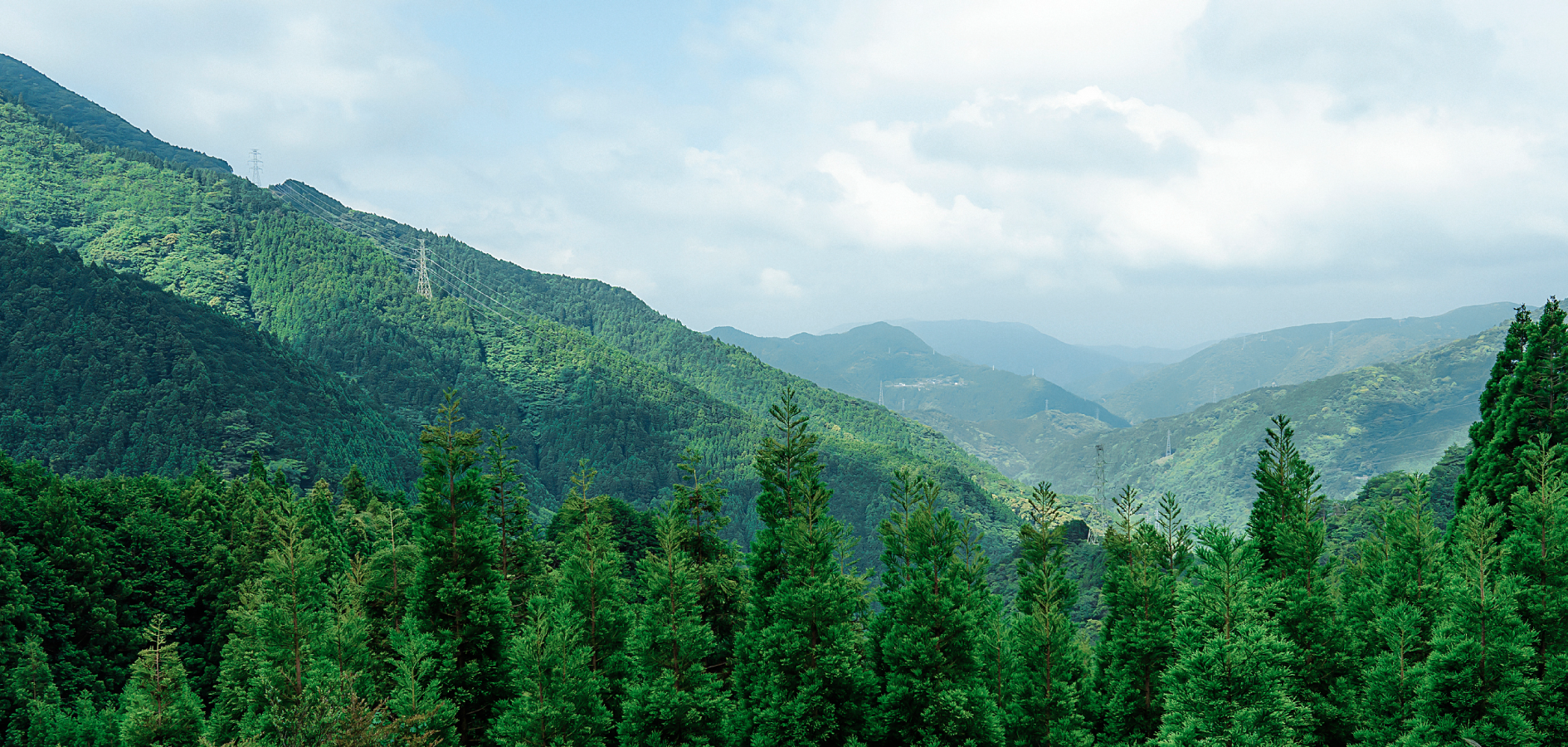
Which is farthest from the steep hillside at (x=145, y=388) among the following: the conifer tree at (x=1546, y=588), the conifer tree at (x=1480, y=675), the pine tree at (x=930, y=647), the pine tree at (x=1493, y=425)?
the conifer tree at (x=1546, y=588)

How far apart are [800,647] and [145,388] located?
150437mm

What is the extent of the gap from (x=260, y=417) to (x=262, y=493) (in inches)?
2862

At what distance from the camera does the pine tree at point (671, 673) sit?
33.3 meters

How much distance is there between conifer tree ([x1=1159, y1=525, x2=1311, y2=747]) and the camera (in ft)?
89.8

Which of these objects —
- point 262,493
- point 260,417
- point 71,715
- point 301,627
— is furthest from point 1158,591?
point 260,417

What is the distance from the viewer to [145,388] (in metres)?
140

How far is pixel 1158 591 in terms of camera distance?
41.4 m

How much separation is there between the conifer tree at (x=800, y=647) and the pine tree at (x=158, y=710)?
2337 cm

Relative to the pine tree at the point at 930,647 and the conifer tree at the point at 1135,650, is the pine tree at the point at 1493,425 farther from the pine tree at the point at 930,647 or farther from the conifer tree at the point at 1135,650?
the pine tree at the point at 930,647

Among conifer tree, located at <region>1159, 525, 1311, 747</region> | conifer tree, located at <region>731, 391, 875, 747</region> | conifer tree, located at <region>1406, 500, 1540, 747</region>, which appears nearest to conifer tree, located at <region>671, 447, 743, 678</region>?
conifer tree, located at <region>731, 391, 875, 747</region>

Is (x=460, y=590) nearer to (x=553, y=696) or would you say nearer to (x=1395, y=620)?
(x=553, y=696)

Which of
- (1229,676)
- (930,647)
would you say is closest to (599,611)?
(930,647)

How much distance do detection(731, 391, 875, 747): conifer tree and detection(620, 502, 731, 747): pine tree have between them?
4.59 ft

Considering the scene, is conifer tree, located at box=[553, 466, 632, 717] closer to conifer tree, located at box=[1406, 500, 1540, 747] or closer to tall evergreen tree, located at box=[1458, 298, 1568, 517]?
conifer tree, located at box=[1406, 500, 1540, 747]
